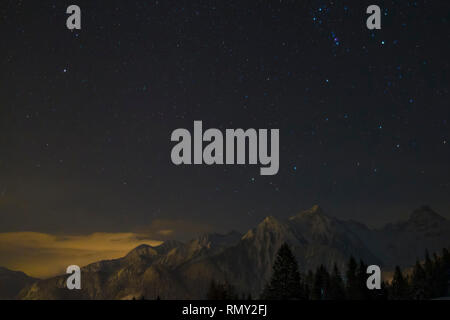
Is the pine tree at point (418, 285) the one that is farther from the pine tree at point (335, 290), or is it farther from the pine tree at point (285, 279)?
the pine tree at point (285, 279)

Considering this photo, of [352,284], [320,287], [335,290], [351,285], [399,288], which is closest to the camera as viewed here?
[352,284]

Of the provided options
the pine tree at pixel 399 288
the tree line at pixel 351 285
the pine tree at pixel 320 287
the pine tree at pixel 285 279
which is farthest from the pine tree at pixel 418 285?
the pine tree at pixel 285 279

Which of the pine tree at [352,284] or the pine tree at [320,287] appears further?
the pine tree at [320,287]

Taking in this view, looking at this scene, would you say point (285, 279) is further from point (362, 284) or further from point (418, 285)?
point (418, 285)

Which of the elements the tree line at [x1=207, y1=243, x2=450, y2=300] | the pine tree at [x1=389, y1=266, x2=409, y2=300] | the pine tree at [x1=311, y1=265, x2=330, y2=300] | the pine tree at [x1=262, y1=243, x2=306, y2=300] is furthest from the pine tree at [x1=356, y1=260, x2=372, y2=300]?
the pine tree at [x1=389, y1=266, x2=409, y2=300]

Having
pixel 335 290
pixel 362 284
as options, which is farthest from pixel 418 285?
pixel 362 284

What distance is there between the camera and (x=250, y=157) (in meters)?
30.1

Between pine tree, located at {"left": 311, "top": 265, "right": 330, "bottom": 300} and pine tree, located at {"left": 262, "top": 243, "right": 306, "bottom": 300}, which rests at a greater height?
pine tree, located at {"left": 262, "top": 243, "right": 306, "bottom": 300}

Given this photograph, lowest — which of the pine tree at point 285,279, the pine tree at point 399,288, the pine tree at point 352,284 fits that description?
the pine tree at point 399,288

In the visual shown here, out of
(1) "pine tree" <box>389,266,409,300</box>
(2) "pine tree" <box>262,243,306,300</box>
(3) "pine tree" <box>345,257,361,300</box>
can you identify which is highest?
(2) "pine tree" <box>262,243,306,300</box>

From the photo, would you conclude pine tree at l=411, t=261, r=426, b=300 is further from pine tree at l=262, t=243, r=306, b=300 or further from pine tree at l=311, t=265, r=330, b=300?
pine tree at l=262, t=243, r=306, b=300

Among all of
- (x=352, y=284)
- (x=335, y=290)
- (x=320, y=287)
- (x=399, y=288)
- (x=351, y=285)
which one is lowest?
(x=399, y=288)

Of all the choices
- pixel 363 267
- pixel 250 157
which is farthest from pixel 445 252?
pixel 250 157
